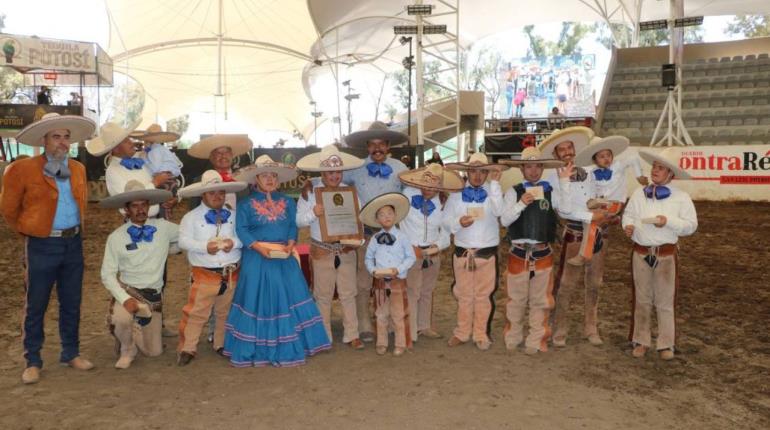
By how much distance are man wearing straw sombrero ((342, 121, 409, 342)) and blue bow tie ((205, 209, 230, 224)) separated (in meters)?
1.39

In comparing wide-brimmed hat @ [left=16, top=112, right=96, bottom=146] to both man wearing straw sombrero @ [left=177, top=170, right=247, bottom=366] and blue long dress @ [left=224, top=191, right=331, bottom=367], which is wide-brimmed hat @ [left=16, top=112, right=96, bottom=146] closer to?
man wearing straw sombrero @ [left=177, top=170, right=247, bottom=366]

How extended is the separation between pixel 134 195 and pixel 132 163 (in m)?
0.86

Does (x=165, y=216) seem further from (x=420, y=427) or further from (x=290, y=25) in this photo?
(x=290, y=25)

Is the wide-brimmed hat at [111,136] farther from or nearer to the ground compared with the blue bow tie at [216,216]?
farther from the ground

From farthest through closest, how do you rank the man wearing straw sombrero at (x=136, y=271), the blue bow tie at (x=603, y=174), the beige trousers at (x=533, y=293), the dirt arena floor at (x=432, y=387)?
the blue bow tie at (x=603, y=174) < the beige trousers at (x=533, y=293) < the man wearing straw sombrero at (x=136, y=271) < the dirt arena floor at (x=432, y=387)

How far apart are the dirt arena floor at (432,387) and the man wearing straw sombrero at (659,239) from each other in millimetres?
300

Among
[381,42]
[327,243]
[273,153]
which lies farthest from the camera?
[381,42]

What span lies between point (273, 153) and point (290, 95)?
45.3 metres

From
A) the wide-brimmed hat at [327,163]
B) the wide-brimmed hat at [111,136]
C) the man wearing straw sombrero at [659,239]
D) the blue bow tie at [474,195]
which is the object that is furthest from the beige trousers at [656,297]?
the wide-brimmed hat at [111,136]

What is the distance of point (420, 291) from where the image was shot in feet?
20.9

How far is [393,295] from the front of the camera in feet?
19.2

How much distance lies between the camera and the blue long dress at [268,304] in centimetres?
550

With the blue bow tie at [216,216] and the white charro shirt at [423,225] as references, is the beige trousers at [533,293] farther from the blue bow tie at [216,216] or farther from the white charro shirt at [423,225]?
the blue bow tie at [216,216]

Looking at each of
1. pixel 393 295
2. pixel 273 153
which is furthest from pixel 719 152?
pixel 393 295
